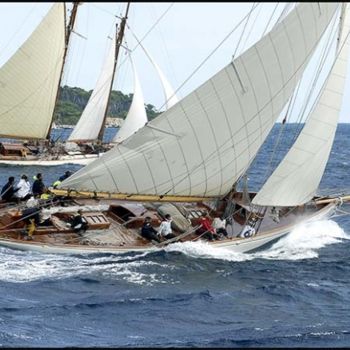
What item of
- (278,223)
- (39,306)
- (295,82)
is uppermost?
(295,82)

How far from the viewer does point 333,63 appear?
24469mm

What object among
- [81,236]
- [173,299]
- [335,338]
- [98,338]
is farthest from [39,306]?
[335,338]

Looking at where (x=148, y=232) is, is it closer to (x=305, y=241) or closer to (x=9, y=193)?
(x=9, y=193)

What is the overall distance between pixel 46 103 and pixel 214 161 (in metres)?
31.0

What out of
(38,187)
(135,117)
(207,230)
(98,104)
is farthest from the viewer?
(135,117)

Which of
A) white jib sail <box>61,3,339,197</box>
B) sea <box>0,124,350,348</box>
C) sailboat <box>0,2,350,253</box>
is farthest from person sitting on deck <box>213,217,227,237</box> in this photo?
white jib sail <box>61,3,339,197</box>

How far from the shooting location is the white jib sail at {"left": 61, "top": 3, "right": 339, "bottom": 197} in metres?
21.8

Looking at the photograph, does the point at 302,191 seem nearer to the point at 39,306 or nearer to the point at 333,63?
the point at 333,63

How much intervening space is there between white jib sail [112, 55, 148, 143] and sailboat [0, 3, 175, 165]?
12.2ft

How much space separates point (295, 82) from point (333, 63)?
7.05 ft

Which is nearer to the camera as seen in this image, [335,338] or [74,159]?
[335,338]

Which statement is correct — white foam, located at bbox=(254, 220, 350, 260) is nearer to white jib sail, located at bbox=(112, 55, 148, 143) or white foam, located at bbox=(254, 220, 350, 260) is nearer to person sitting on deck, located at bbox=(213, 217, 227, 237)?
person sitting on deck, located at bbox=(213, 217, 227, 237)

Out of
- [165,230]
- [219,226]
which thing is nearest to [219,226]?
[219,226]

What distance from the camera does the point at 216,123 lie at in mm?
22609
